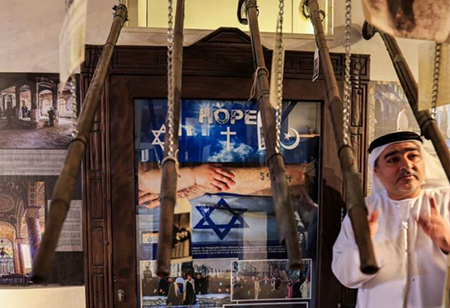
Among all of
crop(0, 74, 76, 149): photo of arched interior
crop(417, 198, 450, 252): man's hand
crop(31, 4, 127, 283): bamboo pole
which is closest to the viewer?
crop(31, 4, 127, 283): bamboo pole

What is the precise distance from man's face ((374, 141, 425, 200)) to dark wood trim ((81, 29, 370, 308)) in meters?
0.19

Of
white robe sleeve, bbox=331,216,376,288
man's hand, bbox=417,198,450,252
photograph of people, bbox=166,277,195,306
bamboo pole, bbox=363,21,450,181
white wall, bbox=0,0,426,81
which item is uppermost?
white wall, bbox=0,0,426,81

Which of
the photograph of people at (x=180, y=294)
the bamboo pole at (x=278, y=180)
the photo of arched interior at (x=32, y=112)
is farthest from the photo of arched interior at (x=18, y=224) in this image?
the bamboo pole at (x=278, y=180)

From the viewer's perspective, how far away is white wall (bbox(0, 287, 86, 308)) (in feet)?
3.84

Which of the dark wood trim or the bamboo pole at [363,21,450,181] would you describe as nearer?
the bamboo pole at [363,21,450,181]

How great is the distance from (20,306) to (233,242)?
33.3 inches

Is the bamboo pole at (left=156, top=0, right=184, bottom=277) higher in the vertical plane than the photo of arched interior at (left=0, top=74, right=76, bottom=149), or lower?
lower

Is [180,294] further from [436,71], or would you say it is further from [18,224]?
[436,71]

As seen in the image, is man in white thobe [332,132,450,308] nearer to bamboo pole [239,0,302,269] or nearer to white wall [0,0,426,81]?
bamboo pole [239,0,302,269]

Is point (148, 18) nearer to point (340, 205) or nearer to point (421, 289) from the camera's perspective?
point (340, 205)

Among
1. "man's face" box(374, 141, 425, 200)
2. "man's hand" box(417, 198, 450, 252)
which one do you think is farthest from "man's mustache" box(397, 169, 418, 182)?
"man's hand" box(417, 198, 450, 252)

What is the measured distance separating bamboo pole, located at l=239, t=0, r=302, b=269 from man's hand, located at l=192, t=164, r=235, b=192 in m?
0.53

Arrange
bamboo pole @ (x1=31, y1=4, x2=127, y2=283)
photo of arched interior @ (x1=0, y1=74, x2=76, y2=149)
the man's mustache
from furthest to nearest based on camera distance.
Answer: photo of arched interior @ (x1=0, y1=74, x2=76, y2=149) → the man's mustache → bamboo pole @ (x1=31, y1=4, x2=127, y2=283)

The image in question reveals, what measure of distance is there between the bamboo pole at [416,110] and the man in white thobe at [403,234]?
351 mm
